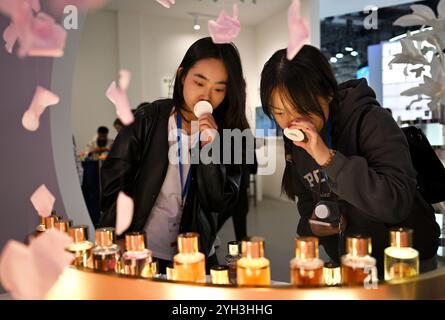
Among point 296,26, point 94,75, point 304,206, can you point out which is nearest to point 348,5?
point 304,206

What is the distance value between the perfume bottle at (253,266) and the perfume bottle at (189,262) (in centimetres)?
5

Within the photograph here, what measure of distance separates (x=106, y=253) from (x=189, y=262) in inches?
4.7

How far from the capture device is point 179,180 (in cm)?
79

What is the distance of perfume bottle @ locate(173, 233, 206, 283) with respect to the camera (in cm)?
48

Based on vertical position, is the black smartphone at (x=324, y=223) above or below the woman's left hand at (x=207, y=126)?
below

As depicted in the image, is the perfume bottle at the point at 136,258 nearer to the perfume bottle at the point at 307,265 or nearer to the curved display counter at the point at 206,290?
the curved display counter at the point at 206,290

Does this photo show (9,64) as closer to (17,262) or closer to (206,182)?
(206,182)

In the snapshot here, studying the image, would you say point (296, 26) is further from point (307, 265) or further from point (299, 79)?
point (307, 265)

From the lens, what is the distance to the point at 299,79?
552mm

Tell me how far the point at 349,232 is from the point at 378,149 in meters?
0.14

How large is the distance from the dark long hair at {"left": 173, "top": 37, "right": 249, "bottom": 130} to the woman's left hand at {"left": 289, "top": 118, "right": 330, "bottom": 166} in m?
0.11

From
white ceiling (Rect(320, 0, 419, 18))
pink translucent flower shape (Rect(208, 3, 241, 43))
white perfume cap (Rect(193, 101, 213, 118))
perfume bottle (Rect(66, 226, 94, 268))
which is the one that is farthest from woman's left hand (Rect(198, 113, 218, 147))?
white ceiling (Rect(320, 0, 419, 18))

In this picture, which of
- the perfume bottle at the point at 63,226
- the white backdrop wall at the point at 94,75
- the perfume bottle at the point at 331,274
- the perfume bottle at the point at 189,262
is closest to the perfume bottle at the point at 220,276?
the perfume bottle at the point at 189,262

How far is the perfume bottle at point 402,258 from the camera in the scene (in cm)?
46
